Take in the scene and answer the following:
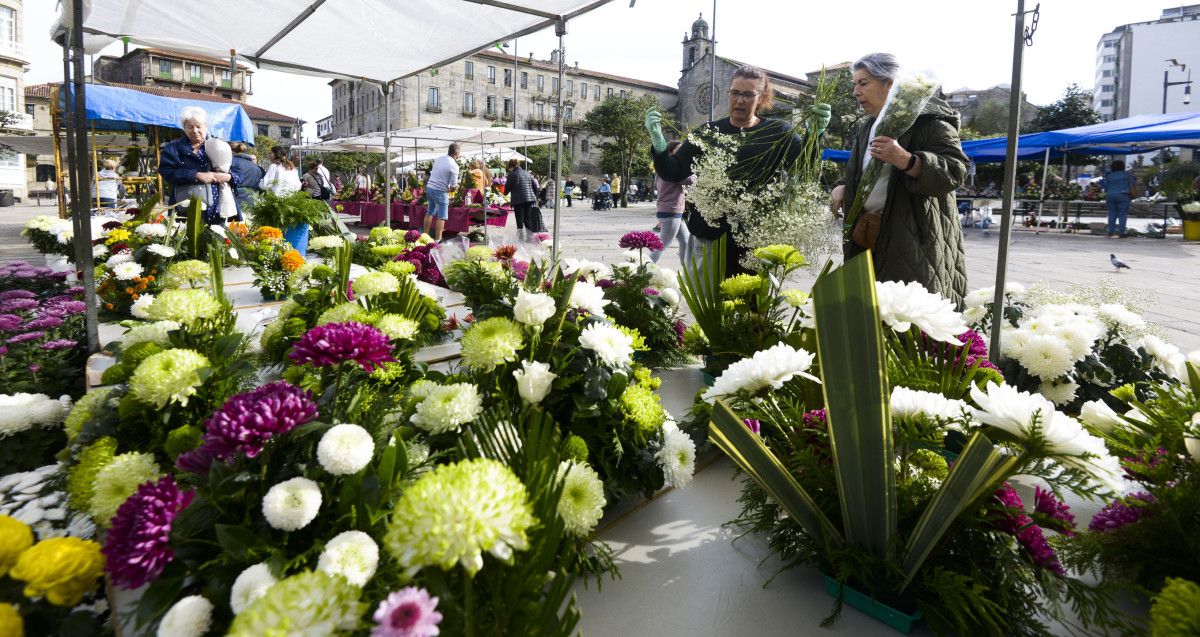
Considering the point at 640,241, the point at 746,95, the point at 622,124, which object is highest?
the point at 622,124

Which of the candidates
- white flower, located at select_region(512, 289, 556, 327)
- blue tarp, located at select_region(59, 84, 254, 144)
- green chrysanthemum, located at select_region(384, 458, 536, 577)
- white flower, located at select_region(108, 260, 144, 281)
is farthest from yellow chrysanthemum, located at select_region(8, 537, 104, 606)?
blue tarp, located at select_region(59, 84, 254, 144)

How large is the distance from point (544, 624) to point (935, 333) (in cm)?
87

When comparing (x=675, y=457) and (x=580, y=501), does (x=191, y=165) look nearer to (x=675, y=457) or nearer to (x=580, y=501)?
(x=675, y=457)

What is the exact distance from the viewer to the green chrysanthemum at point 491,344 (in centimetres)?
134

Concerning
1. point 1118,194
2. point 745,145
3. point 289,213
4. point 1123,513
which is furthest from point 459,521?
point 1118,194

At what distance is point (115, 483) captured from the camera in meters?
1.08

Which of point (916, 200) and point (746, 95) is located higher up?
point (746, 95)

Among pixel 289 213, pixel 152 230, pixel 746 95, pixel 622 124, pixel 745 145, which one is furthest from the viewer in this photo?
pixel 622 124

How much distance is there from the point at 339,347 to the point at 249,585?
0.39 meters

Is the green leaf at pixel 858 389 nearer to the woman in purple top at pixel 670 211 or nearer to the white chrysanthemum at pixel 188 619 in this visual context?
the white chrysanthemum at pixel 188 619

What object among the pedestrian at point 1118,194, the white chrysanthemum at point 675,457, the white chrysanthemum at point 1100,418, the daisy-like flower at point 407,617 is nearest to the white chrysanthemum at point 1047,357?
the white chrysanthemum at point 1100,418

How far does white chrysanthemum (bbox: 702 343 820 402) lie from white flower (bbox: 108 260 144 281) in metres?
3.20

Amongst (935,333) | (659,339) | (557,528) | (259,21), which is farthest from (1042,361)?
(259,21)

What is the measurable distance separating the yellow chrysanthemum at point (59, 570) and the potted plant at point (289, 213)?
13.5 ft
